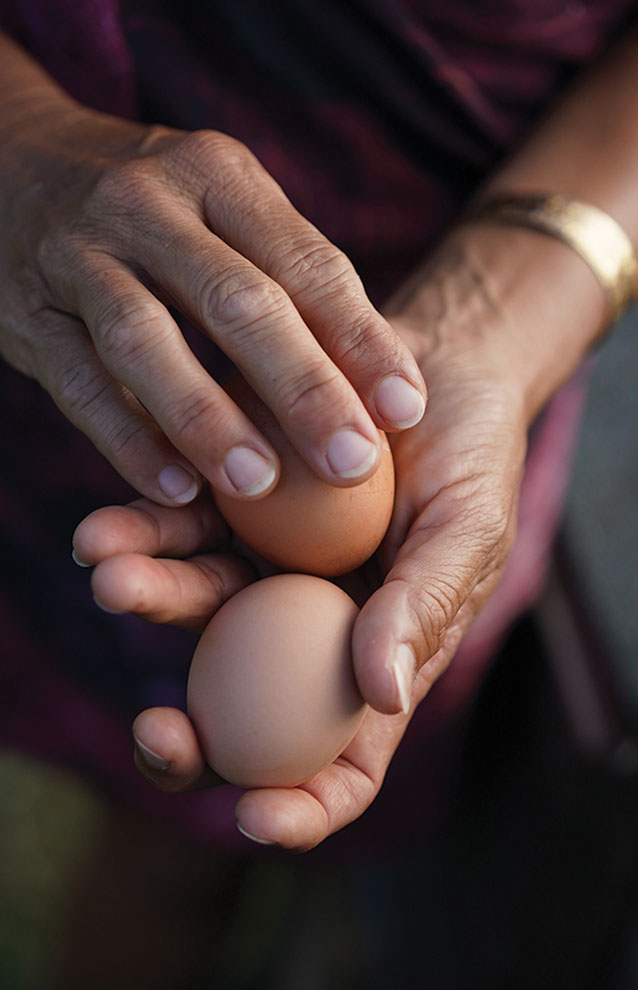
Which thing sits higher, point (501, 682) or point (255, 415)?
point (255, 415)

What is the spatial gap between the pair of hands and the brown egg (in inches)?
1.5

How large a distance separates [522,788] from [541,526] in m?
0.44

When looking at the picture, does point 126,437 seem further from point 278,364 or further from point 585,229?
point 585,229

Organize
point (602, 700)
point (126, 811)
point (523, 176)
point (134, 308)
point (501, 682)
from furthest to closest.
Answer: point (501, 682), point (126, 811), point (602, 700), point (523, 176), point (134, 308)

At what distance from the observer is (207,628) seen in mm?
726

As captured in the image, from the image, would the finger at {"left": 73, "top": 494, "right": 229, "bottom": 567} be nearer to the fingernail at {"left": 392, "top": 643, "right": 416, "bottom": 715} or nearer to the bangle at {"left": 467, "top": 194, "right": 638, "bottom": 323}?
the fingernail at {"left": 392, "top": 643, "right": 416, "bottom": 715}

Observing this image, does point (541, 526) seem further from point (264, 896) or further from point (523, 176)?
point (264, 896)

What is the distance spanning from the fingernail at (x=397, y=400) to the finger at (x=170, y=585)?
20 centimetres

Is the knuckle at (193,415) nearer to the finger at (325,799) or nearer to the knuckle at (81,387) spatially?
the knuckle at (81,387)

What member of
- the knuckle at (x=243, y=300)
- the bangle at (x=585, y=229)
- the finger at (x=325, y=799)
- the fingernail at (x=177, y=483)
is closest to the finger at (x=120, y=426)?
the fingernail at (x=177, y=483)

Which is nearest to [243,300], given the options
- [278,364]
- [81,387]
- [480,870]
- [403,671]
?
[278,364]

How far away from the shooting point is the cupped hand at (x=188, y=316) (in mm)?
618

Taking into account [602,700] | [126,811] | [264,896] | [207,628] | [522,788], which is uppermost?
[207,628]

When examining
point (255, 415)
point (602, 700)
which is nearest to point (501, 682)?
point (602, 700)
